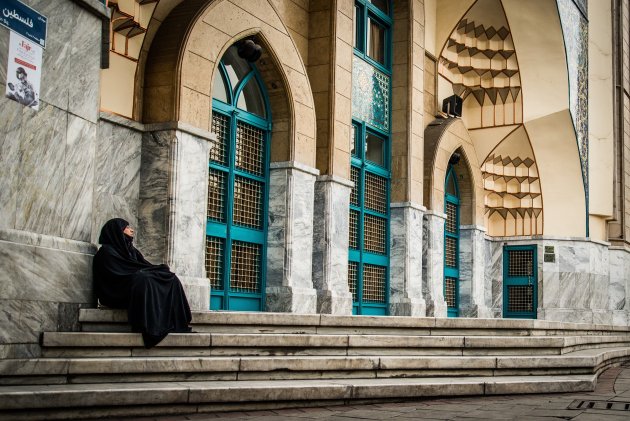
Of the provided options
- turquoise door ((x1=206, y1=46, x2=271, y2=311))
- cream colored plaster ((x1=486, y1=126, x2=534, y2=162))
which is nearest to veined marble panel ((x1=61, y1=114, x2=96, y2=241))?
turquoise door ((x1=206, y1=46, x2=271, y2=311))

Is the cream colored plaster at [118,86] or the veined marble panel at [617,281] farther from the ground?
the cream colored plaster at [118,86]

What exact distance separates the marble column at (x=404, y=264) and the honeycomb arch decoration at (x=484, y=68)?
4739 millimetres

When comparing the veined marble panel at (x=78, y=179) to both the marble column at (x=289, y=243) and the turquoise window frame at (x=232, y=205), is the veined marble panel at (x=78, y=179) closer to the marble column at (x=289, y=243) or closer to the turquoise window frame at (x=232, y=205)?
the turquoise window frame at (x=232, y=205)

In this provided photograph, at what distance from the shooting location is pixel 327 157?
46.4ft

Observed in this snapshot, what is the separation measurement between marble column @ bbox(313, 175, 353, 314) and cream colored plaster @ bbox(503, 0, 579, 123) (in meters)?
8.96

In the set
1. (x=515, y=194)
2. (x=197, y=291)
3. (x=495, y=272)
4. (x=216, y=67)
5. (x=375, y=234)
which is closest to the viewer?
(x=197, y=291)

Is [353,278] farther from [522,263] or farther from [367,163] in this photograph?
[522,263]

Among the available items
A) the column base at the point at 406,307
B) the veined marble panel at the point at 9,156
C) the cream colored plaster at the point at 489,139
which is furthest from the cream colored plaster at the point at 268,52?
the cream colored plaster at the point at 489,139

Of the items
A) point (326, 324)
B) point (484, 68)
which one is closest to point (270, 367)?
point (326, 324)

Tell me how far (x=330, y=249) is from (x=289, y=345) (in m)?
5.46

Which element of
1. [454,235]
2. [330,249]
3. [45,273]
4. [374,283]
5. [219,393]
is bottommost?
[219,393]

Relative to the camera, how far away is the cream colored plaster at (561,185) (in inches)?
869

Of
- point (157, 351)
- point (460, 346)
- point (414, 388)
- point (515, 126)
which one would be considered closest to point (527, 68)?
point (515, 126)

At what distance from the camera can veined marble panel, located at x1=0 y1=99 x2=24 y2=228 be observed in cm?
682
